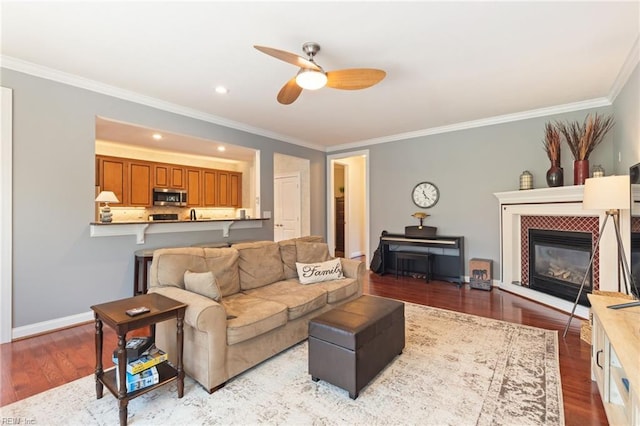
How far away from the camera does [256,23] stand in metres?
2.23

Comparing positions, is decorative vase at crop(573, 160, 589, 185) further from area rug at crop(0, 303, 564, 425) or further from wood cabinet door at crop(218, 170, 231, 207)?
wood cabinet door at crop(218, 170, 231, 207)

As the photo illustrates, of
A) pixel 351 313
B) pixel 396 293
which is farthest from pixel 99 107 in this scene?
pixel 396 293

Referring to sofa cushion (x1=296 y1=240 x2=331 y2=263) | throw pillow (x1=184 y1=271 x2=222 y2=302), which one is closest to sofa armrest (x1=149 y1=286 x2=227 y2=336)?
throw pillow (x1=184 y1=271 x2=222 y2=302)

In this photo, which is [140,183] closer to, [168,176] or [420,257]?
[168,176]

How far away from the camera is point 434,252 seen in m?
5.30

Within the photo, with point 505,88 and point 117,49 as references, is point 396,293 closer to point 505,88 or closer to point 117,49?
point 505,88

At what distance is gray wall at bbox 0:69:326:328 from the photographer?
287 cm

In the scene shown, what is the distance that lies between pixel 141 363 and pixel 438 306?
128 inches

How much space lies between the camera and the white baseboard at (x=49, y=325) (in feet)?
9.36

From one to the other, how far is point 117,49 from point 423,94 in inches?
Answer: 123

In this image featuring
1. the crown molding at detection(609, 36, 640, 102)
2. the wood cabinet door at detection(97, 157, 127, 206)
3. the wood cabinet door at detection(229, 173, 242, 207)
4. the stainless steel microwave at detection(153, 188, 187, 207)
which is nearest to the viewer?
the crown molding at detection(609, 36, 640, 102)

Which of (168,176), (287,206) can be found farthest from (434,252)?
(168,176)

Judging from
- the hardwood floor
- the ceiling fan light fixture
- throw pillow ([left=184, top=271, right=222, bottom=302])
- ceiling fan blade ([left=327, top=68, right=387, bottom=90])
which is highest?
ceiling fan blade ([left=327, top=68, right=387, bottom=90])

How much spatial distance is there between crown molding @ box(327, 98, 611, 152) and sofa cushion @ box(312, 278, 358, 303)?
10.3 feet
